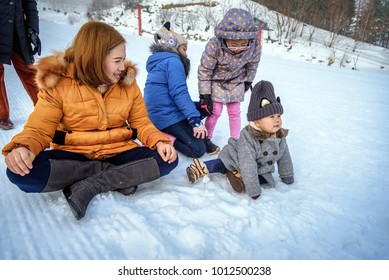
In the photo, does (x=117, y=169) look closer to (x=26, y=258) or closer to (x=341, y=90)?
(x=26, y=258)

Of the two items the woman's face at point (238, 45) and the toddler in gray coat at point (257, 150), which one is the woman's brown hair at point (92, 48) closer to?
the toddler in gray coat at point (257, 150)

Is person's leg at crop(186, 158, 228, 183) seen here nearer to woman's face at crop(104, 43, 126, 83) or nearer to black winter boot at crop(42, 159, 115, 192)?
black winter boot at crop(42, 159, 115, 192)

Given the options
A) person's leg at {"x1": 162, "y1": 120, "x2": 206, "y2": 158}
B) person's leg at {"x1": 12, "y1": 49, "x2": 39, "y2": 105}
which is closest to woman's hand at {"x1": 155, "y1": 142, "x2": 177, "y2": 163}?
person's leg at {"x1": 162, "y1": 120, "x2": 206, "y2": 158}

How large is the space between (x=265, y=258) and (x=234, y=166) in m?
0.60

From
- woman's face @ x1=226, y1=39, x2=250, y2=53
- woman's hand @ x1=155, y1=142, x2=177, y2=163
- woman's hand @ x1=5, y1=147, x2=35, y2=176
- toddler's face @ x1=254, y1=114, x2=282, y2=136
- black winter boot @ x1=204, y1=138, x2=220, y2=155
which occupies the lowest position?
black winter boot @ x1=204, y1=138, x2=220, y2=155

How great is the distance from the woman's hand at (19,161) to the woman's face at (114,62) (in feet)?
1.88

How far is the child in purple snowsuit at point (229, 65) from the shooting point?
1.95 metres

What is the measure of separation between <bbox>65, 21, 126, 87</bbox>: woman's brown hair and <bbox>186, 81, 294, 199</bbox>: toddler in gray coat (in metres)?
0.82

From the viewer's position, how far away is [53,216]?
1.31 m

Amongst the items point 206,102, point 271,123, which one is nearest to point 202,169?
point 271,123

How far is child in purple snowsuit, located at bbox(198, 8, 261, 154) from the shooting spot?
6.40ft

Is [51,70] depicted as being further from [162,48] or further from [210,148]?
[210,148]

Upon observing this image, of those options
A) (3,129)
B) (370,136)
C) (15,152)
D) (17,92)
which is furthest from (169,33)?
(17,92)

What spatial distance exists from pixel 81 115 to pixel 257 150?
1.04m
